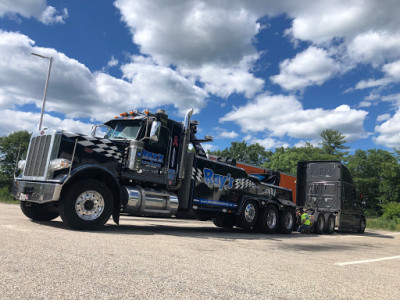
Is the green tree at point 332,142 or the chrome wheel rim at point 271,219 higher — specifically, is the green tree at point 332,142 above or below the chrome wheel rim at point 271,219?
above

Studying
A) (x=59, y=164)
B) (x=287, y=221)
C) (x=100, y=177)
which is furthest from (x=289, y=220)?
(x=59, y=164)

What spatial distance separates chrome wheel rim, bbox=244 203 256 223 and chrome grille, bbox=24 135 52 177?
6.38 m

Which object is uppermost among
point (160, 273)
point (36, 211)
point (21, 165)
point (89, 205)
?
point (21, 165)

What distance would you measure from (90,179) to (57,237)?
1.75 metres

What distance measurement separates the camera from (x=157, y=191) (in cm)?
848

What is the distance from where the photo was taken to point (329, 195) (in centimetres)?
1602

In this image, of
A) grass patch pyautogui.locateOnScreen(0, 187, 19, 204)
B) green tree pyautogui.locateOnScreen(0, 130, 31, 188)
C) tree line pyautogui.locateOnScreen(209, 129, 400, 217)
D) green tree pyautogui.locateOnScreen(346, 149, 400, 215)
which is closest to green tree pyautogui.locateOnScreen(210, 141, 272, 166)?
tree line pyautogui.locateOnScreen(209, 129, 400, 217)

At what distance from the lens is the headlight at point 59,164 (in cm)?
701

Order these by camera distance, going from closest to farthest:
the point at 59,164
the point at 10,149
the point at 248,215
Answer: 1. the point at 59,164
2. the point at 248,215
3. the point at 10,149

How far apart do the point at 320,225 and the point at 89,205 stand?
36.3 feet

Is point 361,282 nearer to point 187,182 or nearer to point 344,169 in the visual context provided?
point 187,182

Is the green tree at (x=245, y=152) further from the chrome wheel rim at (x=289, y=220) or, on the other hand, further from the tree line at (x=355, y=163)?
the chrome wheel rim at (x=289, y=220)

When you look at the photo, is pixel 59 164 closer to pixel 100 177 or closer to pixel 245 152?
pixel 100 177

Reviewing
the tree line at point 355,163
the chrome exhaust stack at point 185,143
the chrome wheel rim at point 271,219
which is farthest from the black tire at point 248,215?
the tree line at point 355,163
